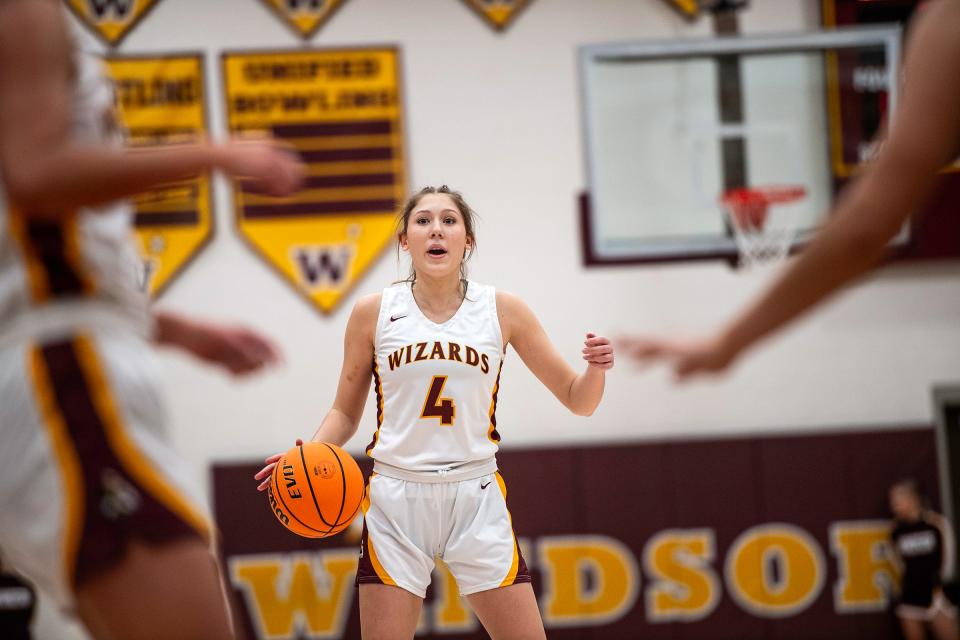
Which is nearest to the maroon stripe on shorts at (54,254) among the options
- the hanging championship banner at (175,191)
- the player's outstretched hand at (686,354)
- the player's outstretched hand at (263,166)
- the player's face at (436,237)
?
the player's outstretched hand at (263,166)

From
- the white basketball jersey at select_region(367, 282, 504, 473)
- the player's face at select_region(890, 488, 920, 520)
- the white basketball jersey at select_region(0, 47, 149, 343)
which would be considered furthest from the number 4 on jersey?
the player's face at select_region(890, 488, 920, 520)

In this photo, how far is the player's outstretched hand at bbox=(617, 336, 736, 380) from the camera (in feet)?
5.42

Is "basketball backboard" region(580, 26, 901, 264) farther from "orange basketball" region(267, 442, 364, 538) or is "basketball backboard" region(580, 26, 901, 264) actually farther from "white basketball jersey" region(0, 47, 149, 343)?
"white basketball jersey" region(0, 47, 149, 343)

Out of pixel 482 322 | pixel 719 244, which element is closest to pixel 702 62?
pixel 719 244

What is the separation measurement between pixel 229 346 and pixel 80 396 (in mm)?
379

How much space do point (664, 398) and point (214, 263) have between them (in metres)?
3.88

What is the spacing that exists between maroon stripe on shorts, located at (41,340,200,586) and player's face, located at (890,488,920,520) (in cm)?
765

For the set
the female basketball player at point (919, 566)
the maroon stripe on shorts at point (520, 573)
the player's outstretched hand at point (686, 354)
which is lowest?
the female basketball player at point (919, 566)

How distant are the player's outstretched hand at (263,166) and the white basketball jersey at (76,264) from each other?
9.9 inches

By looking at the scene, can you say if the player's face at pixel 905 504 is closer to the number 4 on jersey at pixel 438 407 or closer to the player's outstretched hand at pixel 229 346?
the number 4 on jersey at pixel 438 407

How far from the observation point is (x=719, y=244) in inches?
327

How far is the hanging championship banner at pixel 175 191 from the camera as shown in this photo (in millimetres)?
8453

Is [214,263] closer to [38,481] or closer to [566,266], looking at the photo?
[566,266]

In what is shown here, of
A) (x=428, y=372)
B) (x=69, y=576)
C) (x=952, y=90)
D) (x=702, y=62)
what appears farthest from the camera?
(x=702, y=62)
